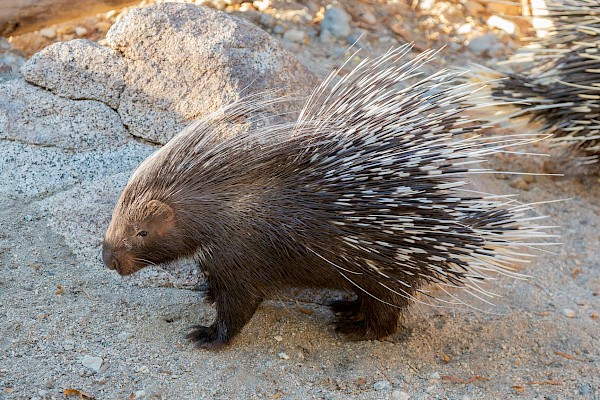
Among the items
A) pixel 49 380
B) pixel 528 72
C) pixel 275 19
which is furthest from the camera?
pixel 275 19

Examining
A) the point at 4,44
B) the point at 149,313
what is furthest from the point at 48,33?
the point at 149,313

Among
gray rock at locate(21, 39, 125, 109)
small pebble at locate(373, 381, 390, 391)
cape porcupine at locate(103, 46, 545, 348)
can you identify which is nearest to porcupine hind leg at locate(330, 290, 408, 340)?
cape porcupine at locate(103, 46, 545, 348)

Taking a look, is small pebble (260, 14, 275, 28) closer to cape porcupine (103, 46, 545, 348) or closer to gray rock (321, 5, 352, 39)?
gray rock (321, 5, 352, 39)

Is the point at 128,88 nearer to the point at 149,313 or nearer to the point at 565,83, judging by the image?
the point at 149,313

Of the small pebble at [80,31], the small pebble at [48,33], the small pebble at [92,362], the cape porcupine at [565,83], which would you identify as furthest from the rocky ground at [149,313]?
the small pebble at [80,31]

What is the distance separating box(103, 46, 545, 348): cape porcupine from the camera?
2.96 meters

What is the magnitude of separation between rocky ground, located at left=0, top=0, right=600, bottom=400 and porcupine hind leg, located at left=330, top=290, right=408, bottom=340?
2.3 inches

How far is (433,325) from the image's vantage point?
3596 mm

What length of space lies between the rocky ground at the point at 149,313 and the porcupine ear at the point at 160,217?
478 millimetres

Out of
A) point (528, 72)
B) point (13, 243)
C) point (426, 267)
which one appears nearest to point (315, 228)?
point (426, 267)

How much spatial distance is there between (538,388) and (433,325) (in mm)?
623

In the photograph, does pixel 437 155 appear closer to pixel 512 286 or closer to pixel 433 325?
pixel 433 325

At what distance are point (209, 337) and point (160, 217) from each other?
58 cm

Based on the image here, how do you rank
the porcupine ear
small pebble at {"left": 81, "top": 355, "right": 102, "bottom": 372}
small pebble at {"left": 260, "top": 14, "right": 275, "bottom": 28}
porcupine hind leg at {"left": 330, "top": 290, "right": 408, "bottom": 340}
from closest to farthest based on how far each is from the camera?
small pebble at {"left": 81, "top": 355, "right": 102, "bottom": 372} → the porcupine ear → porcupine hind leg at {"left": 330, "top": 290, "right": 408, "bottom": 340} → small pebble at {"left": 260, "top": 14, "right": 275, "bottom": 28}
